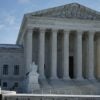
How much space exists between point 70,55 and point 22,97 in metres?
39.9

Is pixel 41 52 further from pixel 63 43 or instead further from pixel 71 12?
pixel 71 12

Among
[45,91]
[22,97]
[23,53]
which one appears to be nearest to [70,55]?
[23,53]

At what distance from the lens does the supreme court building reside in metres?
67.0

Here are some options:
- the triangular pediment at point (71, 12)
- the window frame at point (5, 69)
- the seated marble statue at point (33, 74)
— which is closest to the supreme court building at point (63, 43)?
the triangular pediment at point (71, 12)

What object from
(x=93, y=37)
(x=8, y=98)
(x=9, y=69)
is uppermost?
(x=93, y=37)

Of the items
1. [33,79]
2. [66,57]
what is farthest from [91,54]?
[33,79]

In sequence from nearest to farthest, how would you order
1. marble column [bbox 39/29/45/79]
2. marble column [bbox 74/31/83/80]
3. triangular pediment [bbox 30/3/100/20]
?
1. marble column [bbox 39/29/45/79]
2. triangular pediment [bbox 30/3/100/20]
3. marble column [bbox 74/31/83/80]

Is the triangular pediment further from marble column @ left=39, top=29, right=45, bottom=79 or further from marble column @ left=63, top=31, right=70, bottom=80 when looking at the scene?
marble column @ left=63, top=31, right=70, bottom=80

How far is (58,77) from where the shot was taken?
69.9 metres

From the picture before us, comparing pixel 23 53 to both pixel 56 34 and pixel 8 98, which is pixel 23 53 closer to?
pixel 56 34

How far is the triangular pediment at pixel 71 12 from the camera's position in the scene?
223ft

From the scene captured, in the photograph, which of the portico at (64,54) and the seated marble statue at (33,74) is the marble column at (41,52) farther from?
the seated marble statue at (33,74)

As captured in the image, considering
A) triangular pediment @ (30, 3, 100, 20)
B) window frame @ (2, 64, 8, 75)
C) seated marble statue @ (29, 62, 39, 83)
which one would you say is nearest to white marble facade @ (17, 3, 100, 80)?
triangular pediment @ (30, 3, 100, 20)

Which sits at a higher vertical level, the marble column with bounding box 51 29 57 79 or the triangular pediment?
the triangular pediment
